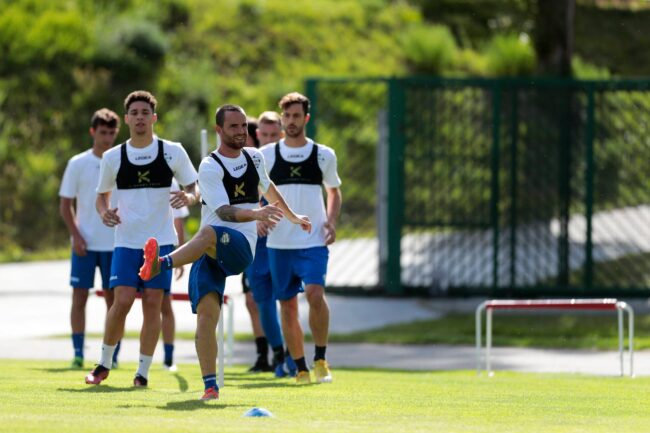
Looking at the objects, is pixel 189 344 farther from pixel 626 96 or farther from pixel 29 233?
pixel 29 233

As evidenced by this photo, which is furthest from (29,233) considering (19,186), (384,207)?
(384,207)

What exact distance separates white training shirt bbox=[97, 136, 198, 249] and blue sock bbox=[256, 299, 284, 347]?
72.2 inches

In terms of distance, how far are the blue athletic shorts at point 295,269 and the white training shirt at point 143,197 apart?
4.14ft

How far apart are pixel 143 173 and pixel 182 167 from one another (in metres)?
0.27

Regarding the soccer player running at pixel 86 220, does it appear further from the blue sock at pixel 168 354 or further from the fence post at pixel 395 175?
the fence post at pixel 395 175

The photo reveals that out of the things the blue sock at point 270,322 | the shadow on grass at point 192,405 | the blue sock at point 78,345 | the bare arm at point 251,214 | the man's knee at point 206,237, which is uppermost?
the bare arm at point 251,214

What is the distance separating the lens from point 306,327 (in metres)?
18.5

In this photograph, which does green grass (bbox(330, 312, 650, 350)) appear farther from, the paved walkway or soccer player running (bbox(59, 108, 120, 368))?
soccer player running (bbox(59, 108, 120, 368))

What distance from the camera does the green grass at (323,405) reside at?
8.22 meters

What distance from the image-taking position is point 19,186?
2489 cm

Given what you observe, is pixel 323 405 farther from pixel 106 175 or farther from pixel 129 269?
pixel 106 175

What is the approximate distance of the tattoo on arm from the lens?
9.57 m

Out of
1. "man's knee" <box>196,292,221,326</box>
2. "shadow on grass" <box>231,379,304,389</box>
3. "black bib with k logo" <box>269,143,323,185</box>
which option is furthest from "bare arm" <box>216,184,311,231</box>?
"black bib with k logo" <box>269,143,323,185</box>

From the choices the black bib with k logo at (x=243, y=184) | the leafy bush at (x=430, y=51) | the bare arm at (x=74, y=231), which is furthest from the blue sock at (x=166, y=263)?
the leafy bush at (x=430, y=51)
